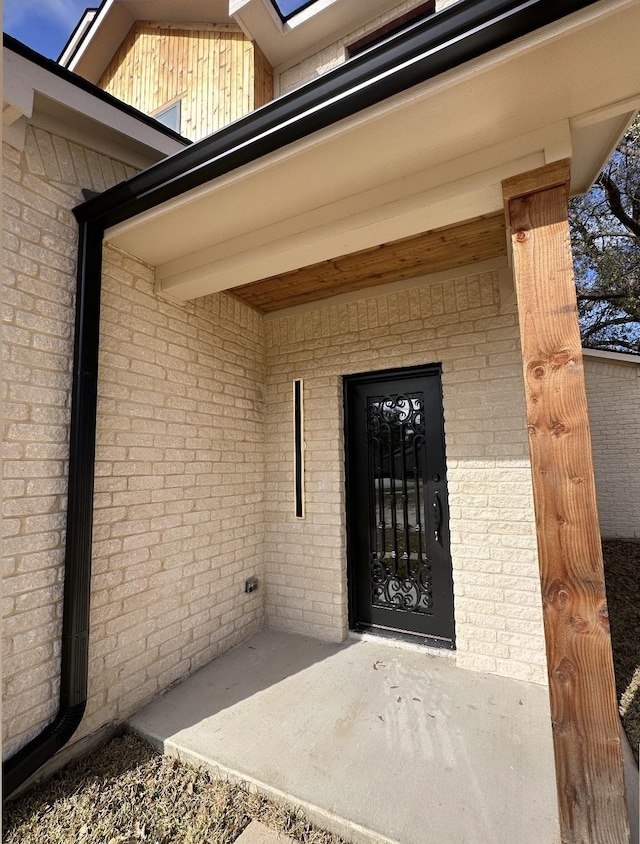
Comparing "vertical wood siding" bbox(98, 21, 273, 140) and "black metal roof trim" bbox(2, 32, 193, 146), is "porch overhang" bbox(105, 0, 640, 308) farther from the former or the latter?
"vertical wood siding" bbox(98, 21, 273, 140)

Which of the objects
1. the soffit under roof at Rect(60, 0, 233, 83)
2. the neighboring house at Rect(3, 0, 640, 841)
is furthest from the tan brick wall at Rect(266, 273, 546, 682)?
the soffit under roof at Rect(60, 0, 233, 83)

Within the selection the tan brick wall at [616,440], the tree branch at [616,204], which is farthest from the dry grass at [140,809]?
the tree branch at [616,204]

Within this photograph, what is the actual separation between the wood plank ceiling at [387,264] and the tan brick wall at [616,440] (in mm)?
4918

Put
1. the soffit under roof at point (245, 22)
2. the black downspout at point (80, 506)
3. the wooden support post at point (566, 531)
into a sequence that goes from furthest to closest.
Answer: the soffit under roof at point (245, 22) < the black downspout at point (80, 506) < the wooden support post at point (566, 531)

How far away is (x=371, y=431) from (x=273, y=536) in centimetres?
138

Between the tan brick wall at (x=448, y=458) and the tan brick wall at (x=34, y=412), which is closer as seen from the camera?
the tan brick wall at (x=34, y=412)

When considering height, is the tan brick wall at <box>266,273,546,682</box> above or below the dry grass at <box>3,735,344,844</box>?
above

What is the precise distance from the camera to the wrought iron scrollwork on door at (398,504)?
144 inches

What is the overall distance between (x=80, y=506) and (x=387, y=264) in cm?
277

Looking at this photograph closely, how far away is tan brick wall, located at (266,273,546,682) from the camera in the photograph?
320cm

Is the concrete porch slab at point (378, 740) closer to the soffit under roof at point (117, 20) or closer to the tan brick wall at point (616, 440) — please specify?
the tan brick wall at point (616, 440)

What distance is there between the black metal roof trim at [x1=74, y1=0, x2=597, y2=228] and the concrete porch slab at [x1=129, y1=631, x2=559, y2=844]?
3.13 metres

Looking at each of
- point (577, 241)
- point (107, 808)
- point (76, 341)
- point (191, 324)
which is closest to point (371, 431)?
point (191, 324)

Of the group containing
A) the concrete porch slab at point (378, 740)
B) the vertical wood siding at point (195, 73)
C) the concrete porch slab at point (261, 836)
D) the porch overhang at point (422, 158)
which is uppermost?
the vertical wood siding at point (195, 73)
